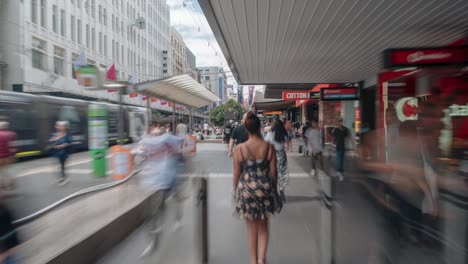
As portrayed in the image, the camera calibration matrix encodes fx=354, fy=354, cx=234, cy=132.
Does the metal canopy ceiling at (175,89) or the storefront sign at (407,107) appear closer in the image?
the storefront sign at (407,107)

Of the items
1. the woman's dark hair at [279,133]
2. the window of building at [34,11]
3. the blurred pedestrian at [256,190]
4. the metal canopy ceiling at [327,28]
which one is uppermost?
the window of building at [34,11]

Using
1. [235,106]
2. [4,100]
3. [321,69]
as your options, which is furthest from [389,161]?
[235,106]

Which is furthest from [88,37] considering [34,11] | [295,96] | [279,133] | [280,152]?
[280,152]

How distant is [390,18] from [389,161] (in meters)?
3.71

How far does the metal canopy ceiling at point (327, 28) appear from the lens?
268 inches

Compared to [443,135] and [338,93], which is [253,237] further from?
[338,93]

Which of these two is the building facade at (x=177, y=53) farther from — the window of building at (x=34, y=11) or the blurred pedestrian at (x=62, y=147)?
the blurred pedestrian at (x=62, y=147)

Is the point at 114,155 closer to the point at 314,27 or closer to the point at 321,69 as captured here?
the point at 314,27

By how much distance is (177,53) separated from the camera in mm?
78500

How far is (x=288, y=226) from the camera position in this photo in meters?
5.44

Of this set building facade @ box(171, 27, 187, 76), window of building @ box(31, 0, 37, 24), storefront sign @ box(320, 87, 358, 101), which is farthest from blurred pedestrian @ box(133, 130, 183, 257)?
building facade @ box(171, 27, 187, 76)

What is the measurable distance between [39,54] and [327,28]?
26.6 meters

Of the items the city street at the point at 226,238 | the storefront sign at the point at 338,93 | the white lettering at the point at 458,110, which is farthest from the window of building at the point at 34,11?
the white lettering at the point at 458,110

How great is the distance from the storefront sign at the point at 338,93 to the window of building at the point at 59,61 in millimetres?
25953
